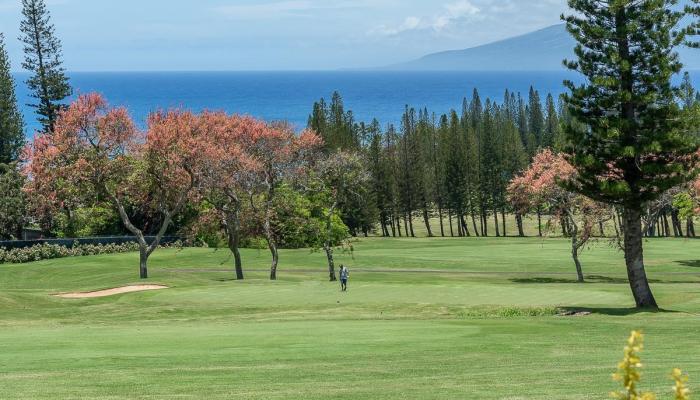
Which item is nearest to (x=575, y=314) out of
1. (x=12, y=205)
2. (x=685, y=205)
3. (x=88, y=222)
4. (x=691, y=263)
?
(x=691, y=263)

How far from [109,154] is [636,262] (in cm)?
2819

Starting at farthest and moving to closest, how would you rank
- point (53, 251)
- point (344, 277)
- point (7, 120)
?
point (7, 120), point (53, 251), point (344, 277)

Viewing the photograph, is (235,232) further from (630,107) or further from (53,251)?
(630,107)

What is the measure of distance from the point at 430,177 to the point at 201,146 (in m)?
75.3

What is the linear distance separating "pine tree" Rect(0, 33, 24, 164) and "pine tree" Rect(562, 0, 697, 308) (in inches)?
2958

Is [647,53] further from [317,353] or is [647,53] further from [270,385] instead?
[270,385]

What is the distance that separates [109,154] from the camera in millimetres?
46594

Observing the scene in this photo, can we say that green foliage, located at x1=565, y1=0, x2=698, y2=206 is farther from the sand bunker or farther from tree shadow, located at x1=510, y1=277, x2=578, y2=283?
the sand bunker

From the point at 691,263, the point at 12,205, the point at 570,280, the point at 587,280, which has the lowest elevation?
the point at 691,263

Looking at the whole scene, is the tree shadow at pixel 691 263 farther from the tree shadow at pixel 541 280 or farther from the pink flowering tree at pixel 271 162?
the pink flowering tree at pixel 271 162

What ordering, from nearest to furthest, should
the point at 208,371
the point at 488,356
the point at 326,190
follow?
1. the point at 208,371
2. the point at 488,356
3. the point at 326,190

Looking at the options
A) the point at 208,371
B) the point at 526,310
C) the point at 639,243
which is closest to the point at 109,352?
the point at 208,371

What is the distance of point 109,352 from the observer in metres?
20.0

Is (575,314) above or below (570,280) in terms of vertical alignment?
above
